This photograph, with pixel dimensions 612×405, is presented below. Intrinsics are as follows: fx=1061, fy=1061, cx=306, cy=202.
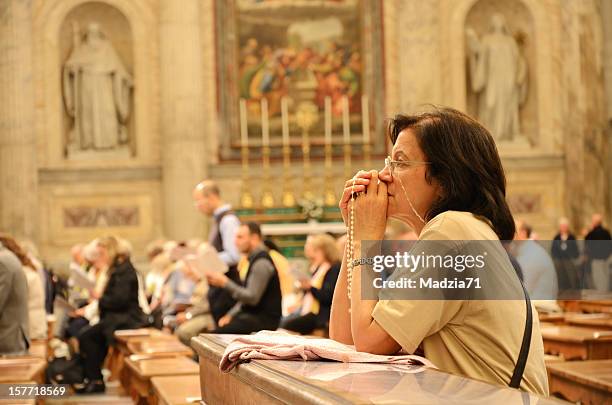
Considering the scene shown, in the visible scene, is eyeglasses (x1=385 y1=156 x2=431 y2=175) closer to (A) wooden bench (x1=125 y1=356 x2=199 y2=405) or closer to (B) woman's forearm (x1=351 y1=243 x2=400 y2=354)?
(B) woman's forearm (x1=351 y1=243 x2=400 y2=354)

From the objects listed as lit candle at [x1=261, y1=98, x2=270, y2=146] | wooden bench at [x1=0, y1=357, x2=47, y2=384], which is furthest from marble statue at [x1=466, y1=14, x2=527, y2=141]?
wooden bench at [x1=0, y1=357, x2=47, y2=384]

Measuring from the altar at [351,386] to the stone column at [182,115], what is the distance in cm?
1452

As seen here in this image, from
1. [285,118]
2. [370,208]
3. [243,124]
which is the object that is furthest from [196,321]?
[285,118]

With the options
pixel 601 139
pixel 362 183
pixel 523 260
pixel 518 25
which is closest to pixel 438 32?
pixel 518 25

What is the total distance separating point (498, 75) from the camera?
60.5 ft

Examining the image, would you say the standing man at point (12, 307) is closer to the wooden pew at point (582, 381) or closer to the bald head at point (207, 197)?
the bald head at point (207, 197)

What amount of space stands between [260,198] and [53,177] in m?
3.48

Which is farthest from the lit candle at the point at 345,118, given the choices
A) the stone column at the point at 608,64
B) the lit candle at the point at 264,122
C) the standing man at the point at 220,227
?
the standing man at the point at 220,227

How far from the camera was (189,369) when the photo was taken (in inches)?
276

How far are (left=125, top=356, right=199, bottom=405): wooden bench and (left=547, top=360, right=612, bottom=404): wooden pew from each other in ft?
7.80

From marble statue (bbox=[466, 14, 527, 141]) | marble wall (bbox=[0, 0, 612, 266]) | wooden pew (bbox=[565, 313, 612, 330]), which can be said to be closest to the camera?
wooden pew (bbox=[565, 313, 612, 330])

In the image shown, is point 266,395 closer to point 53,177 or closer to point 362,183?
point 362,183

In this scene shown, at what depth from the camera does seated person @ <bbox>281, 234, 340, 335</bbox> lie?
30.6 ft

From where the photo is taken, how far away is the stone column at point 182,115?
1752cm
